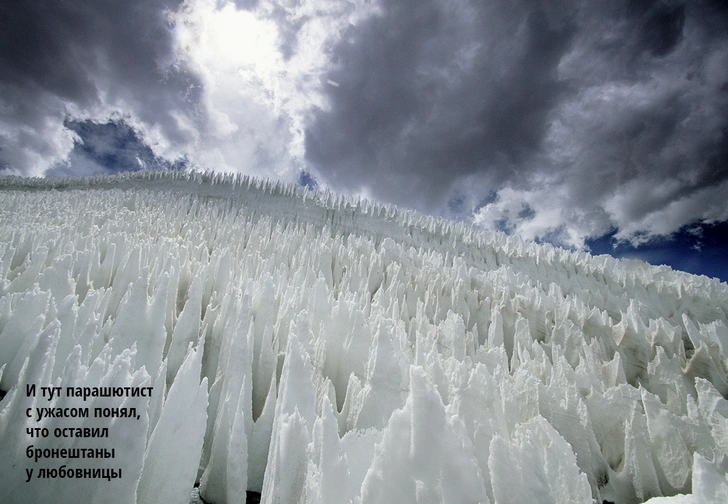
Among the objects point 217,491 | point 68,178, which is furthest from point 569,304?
point 68,178

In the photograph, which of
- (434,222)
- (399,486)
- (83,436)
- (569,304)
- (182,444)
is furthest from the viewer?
(434,222)

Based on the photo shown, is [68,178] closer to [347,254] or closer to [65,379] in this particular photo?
[347,254]

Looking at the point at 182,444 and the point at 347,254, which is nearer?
the point at 182,444

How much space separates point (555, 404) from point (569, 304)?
9.41ft

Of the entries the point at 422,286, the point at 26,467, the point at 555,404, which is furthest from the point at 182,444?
the point at 422,286

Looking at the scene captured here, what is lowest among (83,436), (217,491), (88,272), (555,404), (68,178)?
(217,491)

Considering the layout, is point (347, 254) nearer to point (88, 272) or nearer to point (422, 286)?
point (422, 286)

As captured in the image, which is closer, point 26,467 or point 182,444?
point 26,467

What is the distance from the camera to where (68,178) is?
634 inches

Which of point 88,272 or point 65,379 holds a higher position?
point 88,272

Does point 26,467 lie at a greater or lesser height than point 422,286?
lesser

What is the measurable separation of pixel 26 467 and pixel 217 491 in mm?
720

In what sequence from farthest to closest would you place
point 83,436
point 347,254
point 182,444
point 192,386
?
1. point 347,254
2. point 192,386
3. point 182,444
4. point 83,436

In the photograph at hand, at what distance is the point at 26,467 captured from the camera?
113 cm
